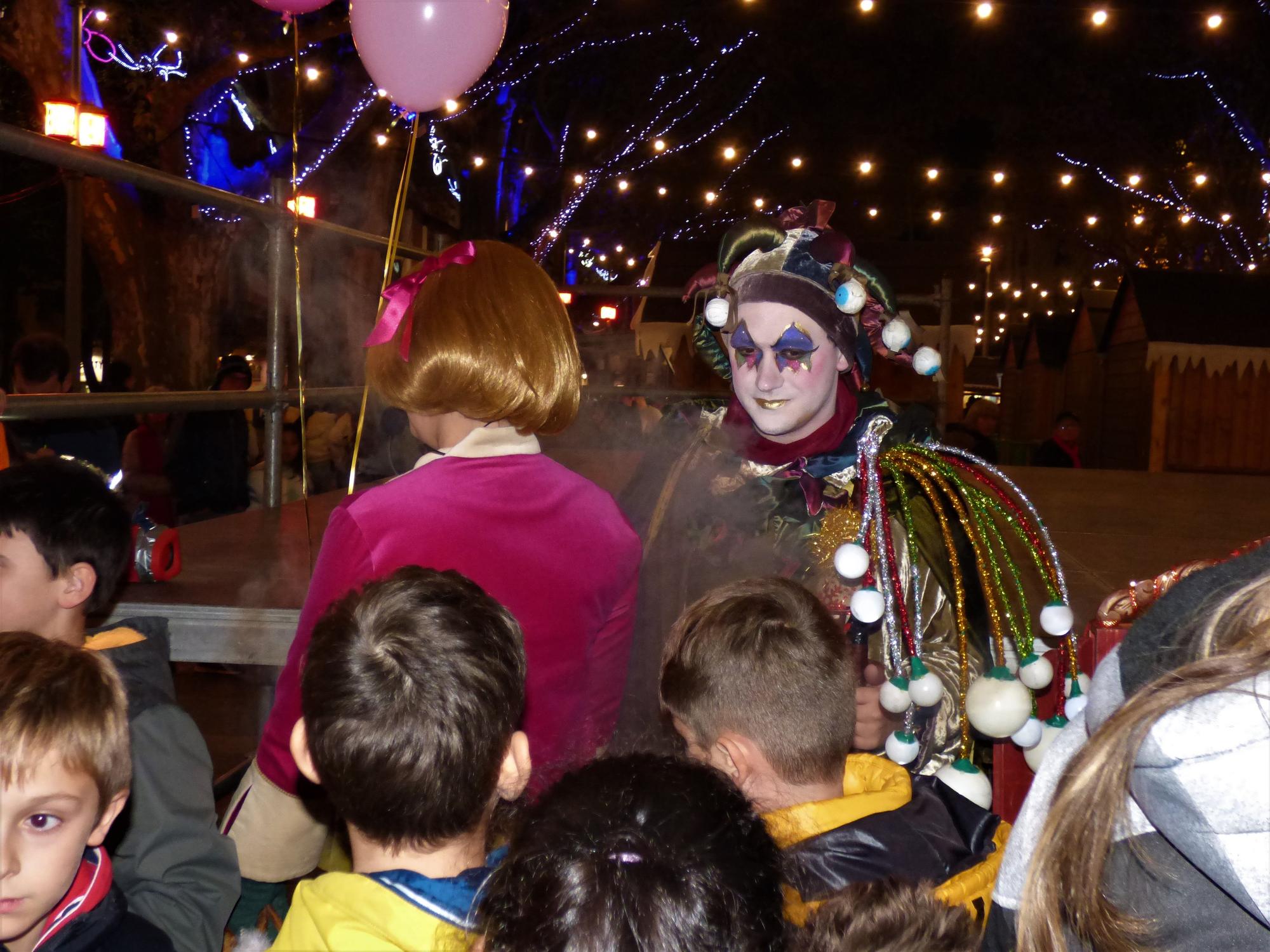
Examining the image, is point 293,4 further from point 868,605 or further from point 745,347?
point 868,605

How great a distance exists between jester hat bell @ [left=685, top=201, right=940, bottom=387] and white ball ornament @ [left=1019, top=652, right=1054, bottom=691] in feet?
2.30

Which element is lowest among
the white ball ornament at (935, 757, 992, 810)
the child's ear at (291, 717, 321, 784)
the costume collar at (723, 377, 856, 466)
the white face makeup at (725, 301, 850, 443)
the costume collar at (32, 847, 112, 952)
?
the costume collar at (32, 847, 112, 952)

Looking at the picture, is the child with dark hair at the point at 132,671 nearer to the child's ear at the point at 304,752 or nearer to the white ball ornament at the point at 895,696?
the child's ear at the point at 304,752

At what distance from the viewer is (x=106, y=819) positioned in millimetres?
1382

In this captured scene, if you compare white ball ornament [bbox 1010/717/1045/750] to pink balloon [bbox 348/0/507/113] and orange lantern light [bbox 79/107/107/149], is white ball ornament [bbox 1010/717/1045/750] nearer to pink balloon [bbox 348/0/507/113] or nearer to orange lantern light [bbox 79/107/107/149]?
pink balloon [bbox 348/0/507/113]

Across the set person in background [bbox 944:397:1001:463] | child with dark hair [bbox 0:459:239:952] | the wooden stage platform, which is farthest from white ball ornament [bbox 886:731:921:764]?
person in background [bbox 944:397:1001:463]

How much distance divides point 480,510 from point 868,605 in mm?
623

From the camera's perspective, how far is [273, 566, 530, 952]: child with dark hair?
106 centimetres

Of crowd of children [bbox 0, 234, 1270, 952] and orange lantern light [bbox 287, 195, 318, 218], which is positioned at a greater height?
orange lantern light [bbox 287, 195, 318, 218]

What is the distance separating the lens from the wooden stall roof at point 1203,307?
13.0 m

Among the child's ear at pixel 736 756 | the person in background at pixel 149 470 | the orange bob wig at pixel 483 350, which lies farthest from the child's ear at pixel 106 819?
the person in background at pixel 149 470

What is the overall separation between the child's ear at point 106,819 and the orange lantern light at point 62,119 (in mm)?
6867

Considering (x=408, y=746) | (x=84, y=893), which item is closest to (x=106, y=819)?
(x=84, y=893)

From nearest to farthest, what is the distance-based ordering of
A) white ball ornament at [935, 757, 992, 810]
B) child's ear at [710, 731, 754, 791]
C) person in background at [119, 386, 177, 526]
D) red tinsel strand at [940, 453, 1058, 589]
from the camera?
child's ear at [710, 731, 754, 791], white ball ornament at [935, 757, 992, 810], red tinsel strand at [940, 453, 1058, 589], person in background at [119, 386, 177, 526]
